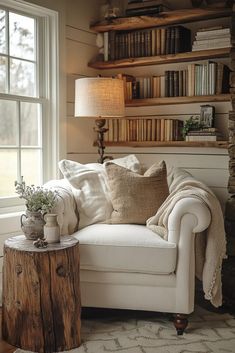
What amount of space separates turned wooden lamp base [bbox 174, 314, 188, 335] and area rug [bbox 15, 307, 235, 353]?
0.04 metres

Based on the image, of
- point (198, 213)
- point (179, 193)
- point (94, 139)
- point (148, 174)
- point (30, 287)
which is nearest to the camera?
point (30, 287)

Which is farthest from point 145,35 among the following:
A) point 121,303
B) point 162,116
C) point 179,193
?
point 121,303

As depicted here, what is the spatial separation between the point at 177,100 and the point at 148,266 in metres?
1.53

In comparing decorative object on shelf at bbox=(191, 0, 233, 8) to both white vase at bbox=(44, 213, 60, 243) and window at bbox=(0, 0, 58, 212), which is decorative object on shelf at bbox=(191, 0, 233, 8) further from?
white vase at bbox=(44, 213, 60, 243)

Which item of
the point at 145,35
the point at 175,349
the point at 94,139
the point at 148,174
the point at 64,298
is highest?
the point at 145,35

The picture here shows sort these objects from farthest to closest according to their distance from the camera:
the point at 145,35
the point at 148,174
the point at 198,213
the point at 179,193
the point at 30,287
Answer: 1. the point at 145,35
2. the point at 148,174
3. the point at 179,193
4. the point at 198,213
5. the point at 30,287

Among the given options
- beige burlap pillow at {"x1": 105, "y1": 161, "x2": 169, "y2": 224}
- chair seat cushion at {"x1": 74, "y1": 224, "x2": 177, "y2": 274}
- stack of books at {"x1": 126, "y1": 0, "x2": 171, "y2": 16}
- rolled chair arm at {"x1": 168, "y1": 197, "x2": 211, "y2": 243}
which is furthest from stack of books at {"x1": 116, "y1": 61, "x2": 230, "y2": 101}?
chair seat cushion at {"x1": 74, "y1": 224, "x2": 177, "y2": 274}

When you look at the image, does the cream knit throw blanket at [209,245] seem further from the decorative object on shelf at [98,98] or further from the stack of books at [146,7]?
the stack of books at [146,7]

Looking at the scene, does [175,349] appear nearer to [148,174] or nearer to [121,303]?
[121,303]

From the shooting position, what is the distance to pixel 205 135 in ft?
11.4

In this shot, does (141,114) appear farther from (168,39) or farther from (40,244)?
(40,244)

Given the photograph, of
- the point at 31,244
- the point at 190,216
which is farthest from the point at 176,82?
the point at 31,244

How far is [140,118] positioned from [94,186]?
1.00m

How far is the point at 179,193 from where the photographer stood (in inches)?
108
